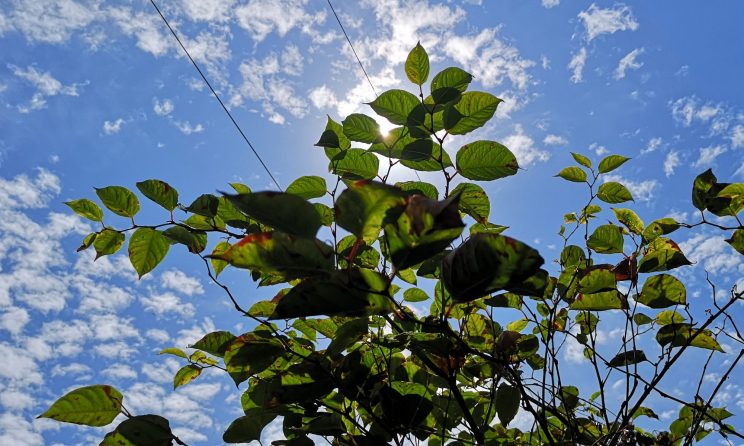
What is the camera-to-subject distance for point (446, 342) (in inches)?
32.9

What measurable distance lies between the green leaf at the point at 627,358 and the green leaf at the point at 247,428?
826 mm

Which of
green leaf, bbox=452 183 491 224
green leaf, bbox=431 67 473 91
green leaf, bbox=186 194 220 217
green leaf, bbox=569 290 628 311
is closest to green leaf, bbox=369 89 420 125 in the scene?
green leaf, bbox=431 67 473 91

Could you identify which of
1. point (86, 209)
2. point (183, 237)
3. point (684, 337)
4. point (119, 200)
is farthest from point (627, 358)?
point (86, 209)

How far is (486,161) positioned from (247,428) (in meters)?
0.72

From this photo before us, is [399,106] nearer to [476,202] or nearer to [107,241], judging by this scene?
[476,202]

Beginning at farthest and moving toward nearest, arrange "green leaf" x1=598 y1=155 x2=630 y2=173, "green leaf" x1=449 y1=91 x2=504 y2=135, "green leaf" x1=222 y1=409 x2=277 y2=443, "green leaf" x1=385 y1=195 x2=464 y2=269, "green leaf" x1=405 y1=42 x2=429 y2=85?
"green leaf" x1=598 y1=155 x2=630 y2=173 < "green leaf" x1=405 y1=42 x2=429 y2=85 < "green leaf" x1=449 y1=91 x2=504 y2=135 < "green leaf" x1=222 y1=409 x2=277 y2=443 < "green leaf" x1=385 y1=195 x2=464 y2=269

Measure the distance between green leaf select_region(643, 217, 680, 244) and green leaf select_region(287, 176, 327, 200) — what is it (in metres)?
0.82

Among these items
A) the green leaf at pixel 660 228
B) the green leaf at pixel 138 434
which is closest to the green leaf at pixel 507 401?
the green leaf at pixel 660 228

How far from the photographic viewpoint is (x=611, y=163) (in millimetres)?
1353

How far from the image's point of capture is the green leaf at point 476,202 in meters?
1.06

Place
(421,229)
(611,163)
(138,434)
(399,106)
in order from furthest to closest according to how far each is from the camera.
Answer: (611,163) < (399,106) < (138,434) < (421,229)

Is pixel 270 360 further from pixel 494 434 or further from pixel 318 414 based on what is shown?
pixel 494 434

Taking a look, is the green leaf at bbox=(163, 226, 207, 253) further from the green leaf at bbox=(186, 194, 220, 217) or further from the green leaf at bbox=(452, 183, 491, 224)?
the green leaf at bbox=(452, 183, 491, 224)

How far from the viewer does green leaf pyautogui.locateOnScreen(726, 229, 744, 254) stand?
3.49 feet
